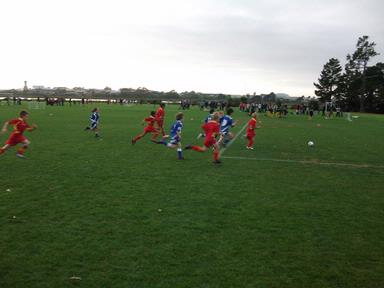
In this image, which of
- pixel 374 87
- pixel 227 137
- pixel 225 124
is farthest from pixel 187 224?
pixel 374 87

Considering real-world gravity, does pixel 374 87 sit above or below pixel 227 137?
above

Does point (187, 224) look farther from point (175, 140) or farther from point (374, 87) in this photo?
point (374, 87)

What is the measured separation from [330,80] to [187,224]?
3546 inches

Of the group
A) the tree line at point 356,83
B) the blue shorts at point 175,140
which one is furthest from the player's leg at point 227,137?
the tree line at point 356,83

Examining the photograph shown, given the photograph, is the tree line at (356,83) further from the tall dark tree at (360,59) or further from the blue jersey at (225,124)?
the blue jersey at (225,124)

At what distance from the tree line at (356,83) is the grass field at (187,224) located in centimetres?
7464

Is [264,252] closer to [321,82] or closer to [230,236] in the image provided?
[230,236]

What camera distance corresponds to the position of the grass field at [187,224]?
16.2 feet

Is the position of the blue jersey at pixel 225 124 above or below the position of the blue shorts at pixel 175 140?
above

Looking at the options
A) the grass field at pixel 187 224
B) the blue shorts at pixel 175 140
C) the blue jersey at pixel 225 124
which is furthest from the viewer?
the blue jersey at pixel 225 124

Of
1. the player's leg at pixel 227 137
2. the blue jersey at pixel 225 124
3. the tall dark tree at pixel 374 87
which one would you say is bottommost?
the player's leg at pixel 227 137

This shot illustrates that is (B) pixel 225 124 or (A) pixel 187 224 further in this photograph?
(B) pixel 225 124

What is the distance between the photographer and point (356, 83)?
83.4 metres

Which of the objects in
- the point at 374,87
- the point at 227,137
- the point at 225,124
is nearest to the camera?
the point at 225,124
